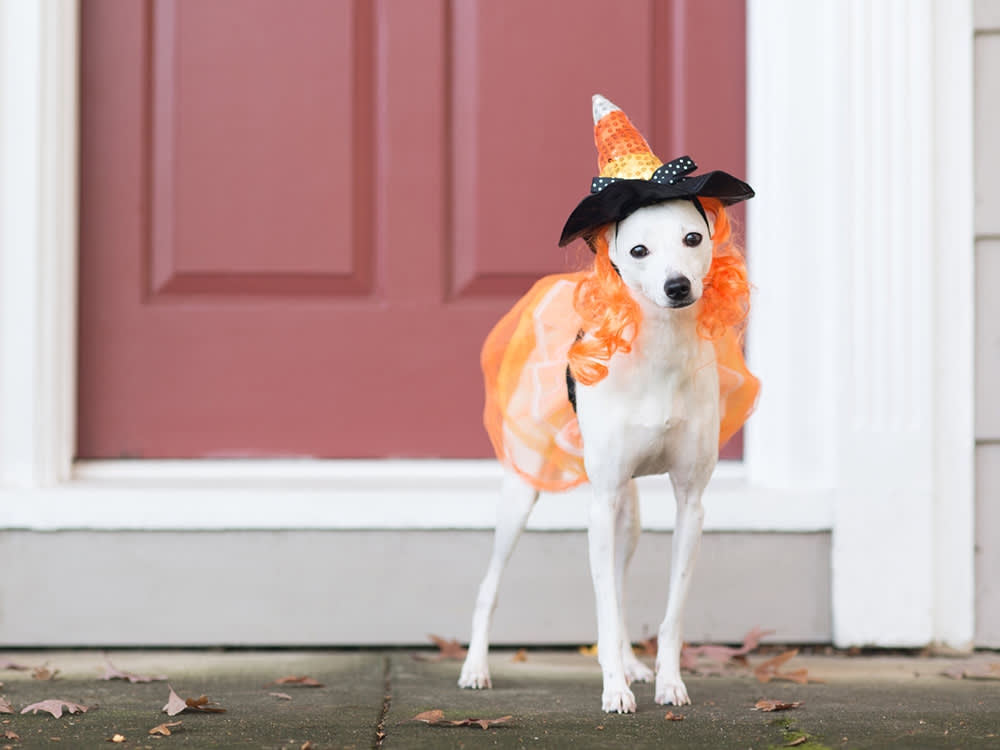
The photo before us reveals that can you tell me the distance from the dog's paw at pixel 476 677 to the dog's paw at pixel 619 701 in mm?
378

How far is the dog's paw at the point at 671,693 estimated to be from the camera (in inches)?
80.4

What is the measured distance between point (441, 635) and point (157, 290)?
1193 millimetres

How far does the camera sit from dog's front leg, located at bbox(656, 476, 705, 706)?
2.02 meters

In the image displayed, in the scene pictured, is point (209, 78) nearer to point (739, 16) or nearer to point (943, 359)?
point (739, 16)

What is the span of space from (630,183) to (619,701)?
0.95 metres

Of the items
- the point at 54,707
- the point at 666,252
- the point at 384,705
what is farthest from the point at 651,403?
the point at 54,707

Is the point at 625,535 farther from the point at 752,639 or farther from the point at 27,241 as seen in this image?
the point at 27,241

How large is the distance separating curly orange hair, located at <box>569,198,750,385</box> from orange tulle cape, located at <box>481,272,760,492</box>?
182 millimetres

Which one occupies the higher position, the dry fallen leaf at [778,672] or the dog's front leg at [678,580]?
the dog's front leg at [678,580]

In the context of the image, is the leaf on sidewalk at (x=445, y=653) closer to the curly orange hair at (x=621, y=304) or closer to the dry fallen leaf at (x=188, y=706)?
the dry fallen leaf at (x=188, y=706)

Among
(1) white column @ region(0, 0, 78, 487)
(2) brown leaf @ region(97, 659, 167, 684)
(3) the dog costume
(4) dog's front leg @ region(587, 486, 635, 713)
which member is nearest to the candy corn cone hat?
(3) the dog costume

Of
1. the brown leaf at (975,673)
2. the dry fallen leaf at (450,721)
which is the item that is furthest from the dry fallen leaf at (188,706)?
the brown leaf at (975,673)

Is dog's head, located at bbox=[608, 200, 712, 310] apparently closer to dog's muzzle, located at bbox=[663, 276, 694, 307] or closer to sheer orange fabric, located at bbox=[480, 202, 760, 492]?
dog's muzzle, located at bbox=[663, 276, 694, 307]

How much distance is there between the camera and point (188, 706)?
6.77 ft
